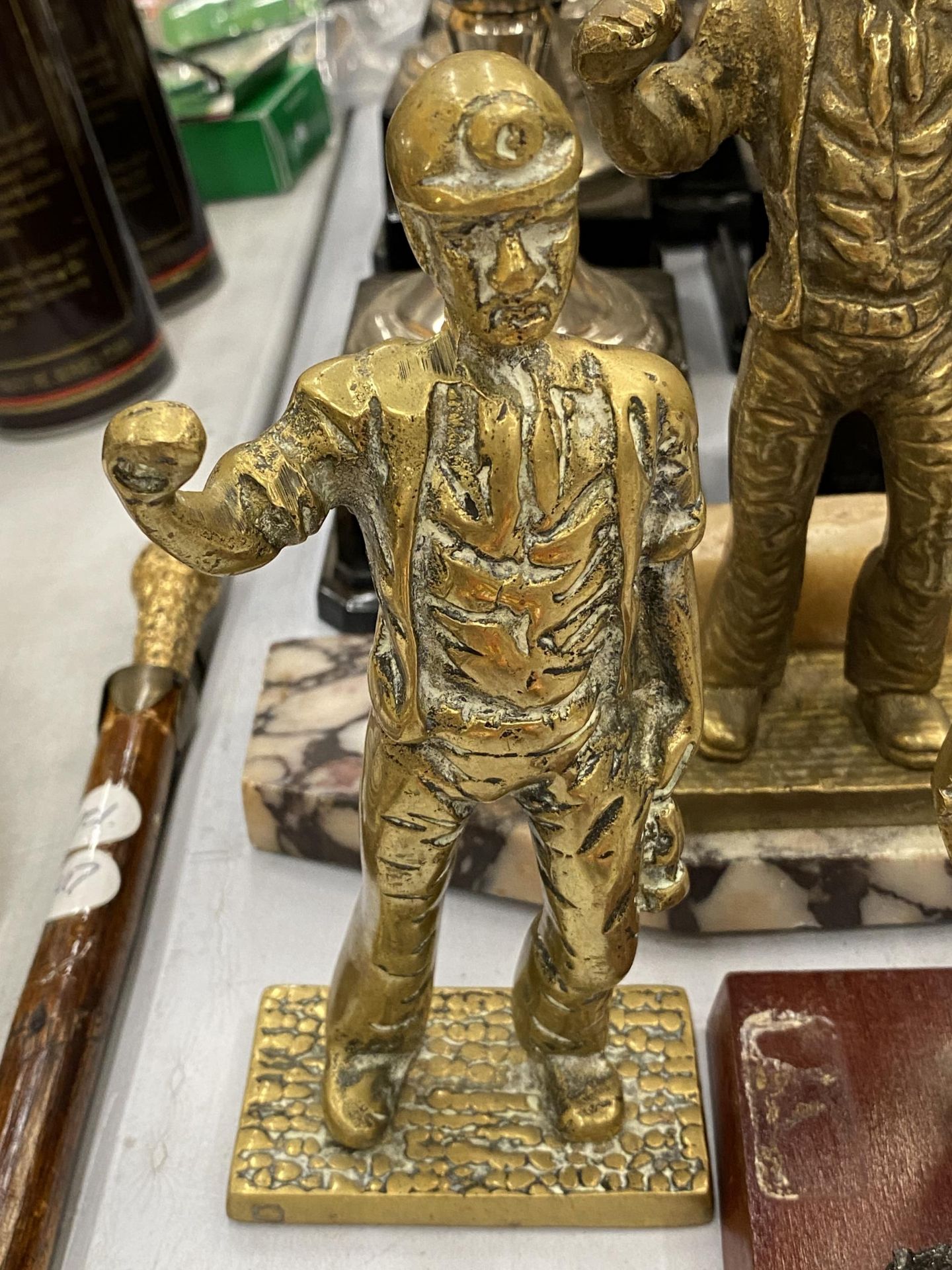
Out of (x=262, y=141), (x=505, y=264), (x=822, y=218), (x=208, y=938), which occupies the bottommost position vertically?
(x=208, y=938)

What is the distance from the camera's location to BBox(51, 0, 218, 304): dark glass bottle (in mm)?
1425

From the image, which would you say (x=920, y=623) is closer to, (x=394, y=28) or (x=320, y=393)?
(x=320, y=393)

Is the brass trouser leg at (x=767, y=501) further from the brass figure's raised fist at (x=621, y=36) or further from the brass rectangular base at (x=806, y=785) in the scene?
the brass figure's raised fist at (x=621, y=36)

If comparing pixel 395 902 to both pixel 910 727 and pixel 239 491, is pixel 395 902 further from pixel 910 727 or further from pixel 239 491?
pixel 910 727

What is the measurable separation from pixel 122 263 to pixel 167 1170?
93 cm

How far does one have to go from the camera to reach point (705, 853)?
3.04ft

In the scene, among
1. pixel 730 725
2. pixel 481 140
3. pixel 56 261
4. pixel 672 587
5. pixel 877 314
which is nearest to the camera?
pixel 481 140

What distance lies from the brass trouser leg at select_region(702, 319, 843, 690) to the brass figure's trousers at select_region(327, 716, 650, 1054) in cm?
27

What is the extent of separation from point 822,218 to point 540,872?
396mm

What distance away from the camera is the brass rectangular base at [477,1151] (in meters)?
0.79

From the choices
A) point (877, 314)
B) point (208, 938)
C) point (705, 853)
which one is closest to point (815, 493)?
point (877, 314)

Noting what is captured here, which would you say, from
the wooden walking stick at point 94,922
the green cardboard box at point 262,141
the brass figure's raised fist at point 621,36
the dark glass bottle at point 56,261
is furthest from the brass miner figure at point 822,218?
the green cardboard box at point 262,141

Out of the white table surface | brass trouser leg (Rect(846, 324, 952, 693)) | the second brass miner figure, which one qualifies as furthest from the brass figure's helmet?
the white table surface

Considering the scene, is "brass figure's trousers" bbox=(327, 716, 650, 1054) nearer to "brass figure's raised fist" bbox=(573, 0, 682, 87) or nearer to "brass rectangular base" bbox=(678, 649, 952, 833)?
"brass rectangular base" bbox=(678, 649, 952, 833)
